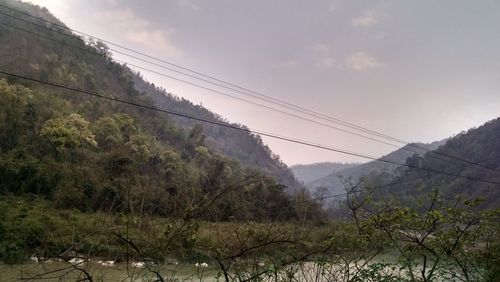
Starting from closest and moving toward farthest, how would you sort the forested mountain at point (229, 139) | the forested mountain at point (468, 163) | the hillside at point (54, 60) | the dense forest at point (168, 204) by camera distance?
1. the dense forest at point (168, 204)
2. the hillside at point (54, 60)
3. the forested mountain at point (468, 163)
4. the forested mountain at point (229, 139)

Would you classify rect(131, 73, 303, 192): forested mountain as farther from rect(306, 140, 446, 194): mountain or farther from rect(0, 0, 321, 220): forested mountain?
rect(0, 0, 321, 220): forested mountain

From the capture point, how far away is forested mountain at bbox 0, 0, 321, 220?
9.14m

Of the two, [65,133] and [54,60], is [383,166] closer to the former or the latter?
[54,60]

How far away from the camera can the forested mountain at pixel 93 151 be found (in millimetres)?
9144

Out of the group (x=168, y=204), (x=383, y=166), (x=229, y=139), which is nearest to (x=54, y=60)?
(x=168, y=204)

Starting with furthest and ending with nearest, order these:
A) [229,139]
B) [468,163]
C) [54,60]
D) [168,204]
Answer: [229,139] < [468,163] < [54,60] < [168,204]

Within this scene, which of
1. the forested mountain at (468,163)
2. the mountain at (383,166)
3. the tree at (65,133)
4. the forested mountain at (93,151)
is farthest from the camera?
the mountain at (383,166)

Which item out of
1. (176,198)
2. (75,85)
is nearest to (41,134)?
(75,85)

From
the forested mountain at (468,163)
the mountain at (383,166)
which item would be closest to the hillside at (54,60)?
the mountain at (383,166)

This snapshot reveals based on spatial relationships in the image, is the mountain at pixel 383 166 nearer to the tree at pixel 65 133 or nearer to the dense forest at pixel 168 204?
the dense forest at pixel 168 204

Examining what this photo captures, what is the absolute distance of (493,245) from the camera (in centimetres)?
582

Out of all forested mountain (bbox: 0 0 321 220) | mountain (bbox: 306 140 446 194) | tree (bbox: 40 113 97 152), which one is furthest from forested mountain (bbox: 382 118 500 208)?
tree (bbox: 40 113 97 152)

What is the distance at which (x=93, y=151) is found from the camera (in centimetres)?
3381

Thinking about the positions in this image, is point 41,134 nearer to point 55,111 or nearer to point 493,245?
point 55,111
